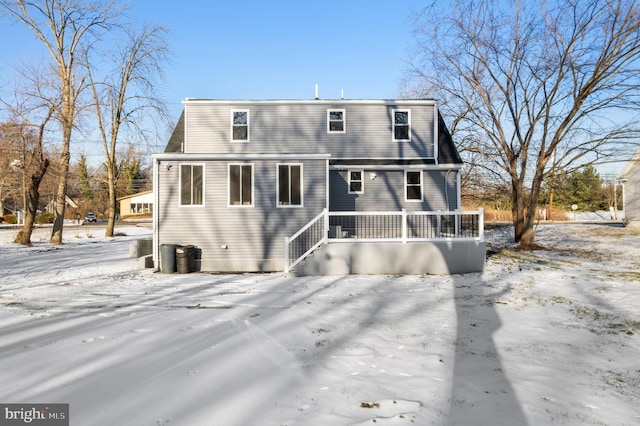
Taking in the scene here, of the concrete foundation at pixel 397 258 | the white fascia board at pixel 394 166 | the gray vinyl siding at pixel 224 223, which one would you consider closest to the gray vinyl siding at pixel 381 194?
the white fascia board at pixel 394 166

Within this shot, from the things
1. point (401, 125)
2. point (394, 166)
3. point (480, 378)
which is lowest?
point (480, 378)

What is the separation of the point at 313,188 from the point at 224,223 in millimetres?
3135

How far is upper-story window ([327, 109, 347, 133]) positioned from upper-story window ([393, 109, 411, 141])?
206cm

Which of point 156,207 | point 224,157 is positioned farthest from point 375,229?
point 156,207

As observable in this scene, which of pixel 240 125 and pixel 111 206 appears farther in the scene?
pixel 111 206

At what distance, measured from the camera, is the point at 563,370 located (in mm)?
4438

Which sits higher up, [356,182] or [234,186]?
[356,182]

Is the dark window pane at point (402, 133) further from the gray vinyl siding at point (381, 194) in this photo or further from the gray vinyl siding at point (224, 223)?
the gray vinyl siding at point (224, 223)

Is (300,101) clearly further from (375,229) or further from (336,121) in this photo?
(375,229)

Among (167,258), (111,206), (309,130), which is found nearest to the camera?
(167,258)

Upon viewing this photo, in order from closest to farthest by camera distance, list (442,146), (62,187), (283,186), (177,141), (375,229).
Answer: (283,186)
(375,229)
(442,146)
(177,141)
(62,187)

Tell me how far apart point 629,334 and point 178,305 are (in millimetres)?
7607

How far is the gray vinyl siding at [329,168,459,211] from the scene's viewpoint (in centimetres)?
1528

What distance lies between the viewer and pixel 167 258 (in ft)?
39.7
